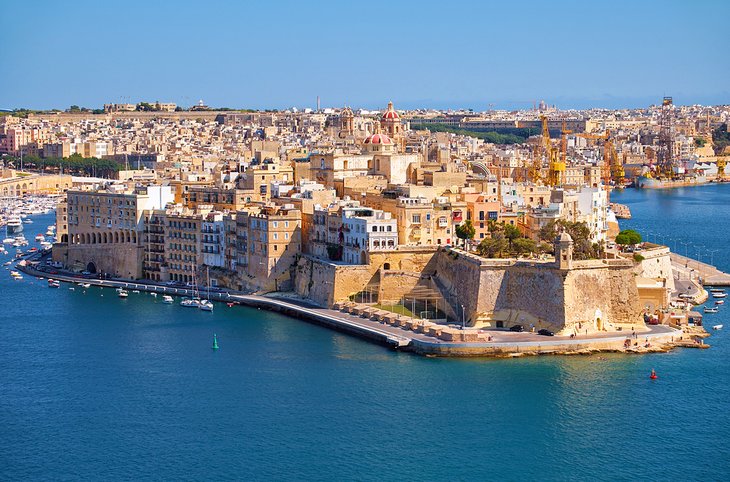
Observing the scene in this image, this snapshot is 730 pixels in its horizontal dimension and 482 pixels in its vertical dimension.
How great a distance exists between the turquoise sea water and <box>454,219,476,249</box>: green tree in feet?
16.1

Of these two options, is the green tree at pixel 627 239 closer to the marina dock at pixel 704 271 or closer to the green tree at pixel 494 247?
the marina dock at pixel 704 271

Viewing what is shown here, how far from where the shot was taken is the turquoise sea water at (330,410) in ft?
59.2

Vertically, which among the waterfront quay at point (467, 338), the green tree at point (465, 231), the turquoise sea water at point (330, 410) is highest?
the green tree at point (465, 231)

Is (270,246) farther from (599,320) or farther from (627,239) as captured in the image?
(599,320)

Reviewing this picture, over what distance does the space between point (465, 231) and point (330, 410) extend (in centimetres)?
976

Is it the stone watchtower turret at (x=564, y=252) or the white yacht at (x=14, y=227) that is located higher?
the stone watchtower turret at (x=564, y=252)

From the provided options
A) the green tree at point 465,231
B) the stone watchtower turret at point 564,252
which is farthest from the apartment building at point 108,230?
the stone watchtower turret at point 564,252

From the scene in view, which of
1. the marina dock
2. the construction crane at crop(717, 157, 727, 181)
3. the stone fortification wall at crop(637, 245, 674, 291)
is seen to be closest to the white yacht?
the marina dock

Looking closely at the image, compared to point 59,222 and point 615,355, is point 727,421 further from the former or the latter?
point 59,222

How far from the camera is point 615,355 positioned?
926 inches

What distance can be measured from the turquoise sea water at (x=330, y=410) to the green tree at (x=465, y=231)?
4918 mm

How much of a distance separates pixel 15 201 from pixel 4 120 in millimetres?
41965

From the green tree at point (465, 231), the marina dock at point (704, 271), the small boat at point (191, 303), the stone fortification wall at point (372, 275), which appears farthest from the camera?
the marina dock at point (704, 271)

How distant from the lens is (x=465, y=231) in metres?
29.2
